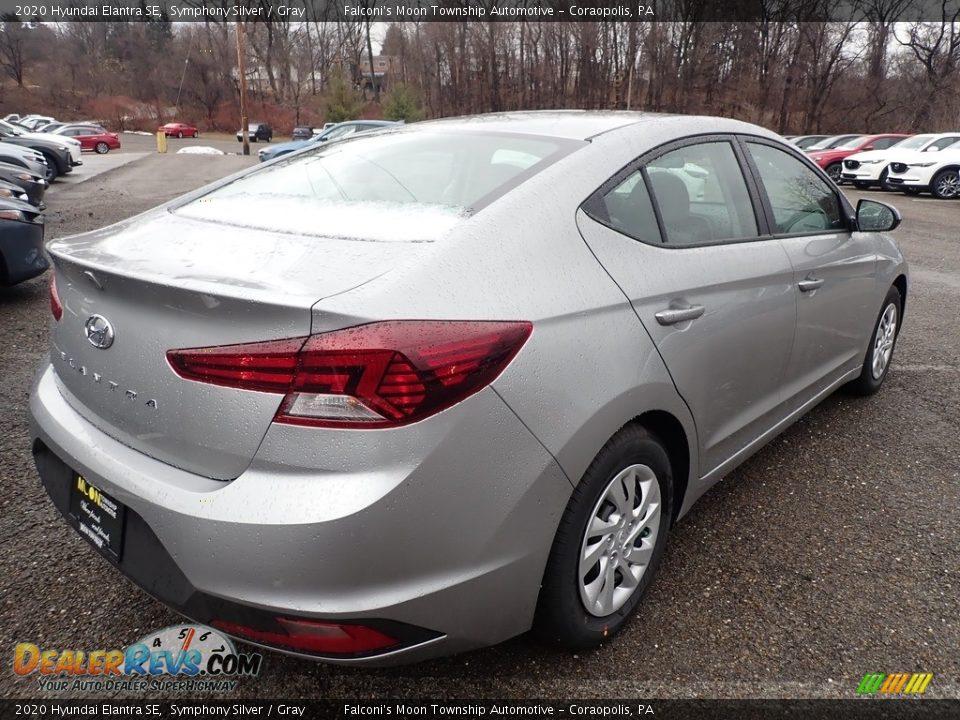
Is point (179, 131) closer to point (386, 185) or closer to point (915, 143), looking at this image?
point (915, 143)

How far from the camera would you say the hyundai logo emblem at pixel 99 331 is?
1.70m

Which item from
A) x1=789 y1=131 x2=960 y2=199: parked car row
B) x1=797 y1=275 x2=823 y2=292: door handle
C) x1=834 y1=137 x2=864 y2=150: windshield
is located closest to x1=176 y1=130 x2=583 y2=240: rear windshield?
x1=797 y1=275 x2=823 y2=292: door handle

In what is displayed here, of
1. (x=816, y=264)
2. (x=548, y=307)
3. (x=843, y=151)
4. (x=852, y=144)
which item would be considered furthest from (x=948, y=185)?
(x=548, y=307)

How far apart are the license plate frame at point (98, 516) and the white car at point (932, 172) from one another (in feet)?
65.5

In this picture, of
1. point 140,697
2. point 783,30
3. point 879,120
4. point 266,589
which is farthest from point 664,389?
point 783,30

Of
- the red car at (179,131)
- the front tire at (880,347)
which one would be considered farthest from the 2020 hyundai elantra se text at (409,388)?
the red car at (179,131)

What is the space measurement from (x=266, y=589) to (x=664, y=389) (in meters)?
1.20

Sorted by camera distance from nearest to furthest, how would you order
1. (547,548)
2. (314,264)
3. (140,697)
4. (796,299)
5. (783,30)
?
(314,264) < (547,548) < (140,697) < (796,299) < (783,30)

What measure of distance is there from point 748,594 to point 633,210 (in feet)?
4.40

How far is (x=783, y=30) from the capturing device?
150 ft

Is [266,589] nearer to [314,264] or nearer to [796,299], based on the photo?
[314,264]

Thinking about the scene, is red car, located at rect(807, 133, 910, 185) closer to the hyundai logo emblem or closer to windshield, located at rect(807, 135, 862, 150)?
windshield, located at rect(807, 135, 862, 150)

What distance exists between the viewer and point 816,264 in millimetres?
2893

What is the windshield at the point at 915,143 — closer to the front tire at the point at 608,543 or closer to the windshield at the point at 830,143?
the windshield at the point at 830,143
